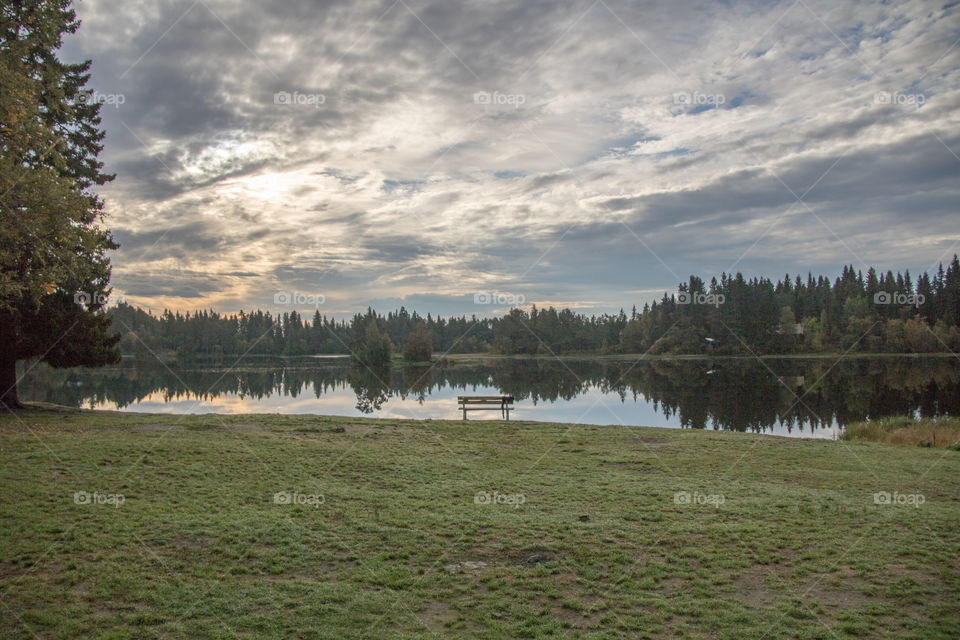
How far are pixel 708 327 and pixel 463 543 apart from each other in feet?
358

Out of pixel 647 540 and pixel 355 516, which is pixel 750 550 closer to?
pixel 647 540

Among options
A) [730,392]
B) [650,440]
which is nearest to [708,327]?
[730,392]

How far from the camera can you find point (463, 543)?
921 centimetres

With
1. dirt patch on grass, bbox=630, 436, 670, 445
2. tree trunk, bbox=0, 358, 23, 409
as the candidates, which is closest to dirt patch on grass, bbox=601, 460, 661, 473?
dirt patch on grass, bbox=630, 436, 670, 445

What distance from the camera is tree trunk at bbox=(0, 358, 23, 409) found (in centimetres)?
2320

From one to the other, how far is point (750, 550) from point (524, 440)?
11758mm

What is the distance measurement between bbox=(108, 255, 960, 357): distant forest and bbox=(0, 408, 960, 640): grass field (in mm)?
41946

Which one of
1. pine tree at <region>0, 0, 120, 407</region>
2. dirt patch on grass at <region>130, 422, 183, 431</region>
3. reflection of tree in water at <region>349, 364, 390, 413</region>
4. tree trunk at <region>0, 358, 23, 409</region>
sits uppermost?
pine tree at <region>0, 0, 120, 407</region>

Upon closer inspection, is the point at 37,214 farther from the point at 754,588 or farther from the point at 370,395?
the point at 370,395

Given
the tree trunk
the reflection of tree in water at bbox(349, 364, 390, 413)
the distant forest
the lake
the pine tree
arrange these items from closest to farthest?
1. the pine tree
2. the tree trunk
3. the lake
4. the reflection of tree in water at bbox(349, 364, 390, 413)
5. the distant forest

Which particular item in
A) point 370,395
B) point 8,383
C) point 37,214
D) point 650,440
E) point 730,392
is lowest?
point 370,395

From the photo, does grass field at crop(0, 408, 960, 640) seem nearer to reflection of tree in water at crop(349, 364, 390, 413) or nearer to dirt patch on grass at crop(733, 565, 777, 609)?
dirt patch on grass at crop(733, 565, 777, 609)

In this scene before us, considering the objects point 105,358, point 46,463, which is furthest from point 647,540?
point 105,358

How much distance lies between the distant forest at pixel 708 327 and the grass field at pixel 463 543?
41946 millimetres
